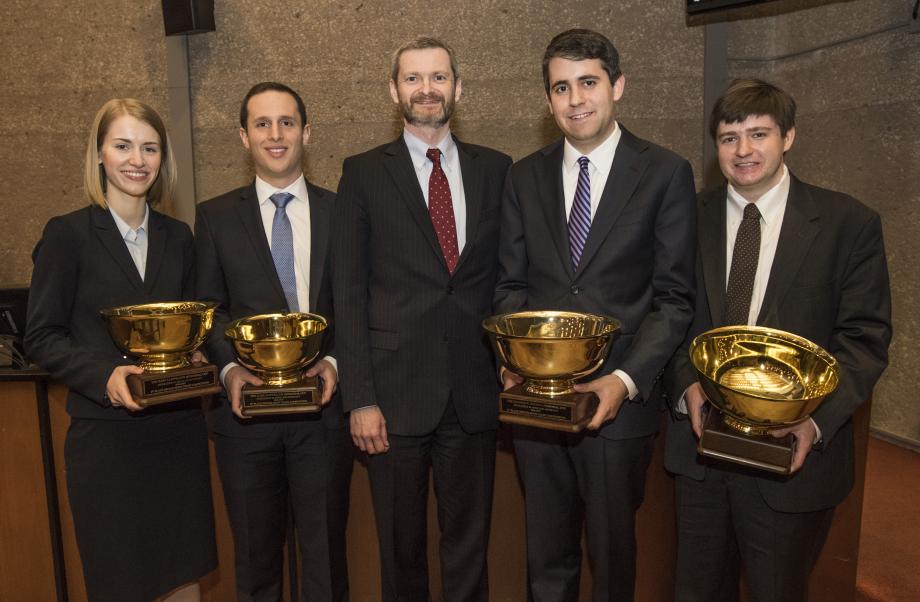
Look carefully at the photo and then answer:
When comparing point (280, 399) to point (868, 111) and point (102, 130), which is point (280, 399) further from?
→ point (868, 111)

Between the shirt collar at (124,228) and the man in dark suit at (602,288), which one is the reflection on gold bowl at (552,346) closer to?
the man in dark suit at (602,288)

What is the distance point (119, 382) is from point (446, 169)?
3.38 feet

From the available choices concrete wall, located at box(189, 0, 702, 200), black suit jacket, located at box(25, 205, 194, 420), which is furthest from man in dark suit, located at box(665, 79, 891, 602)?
concrete wall, located at box(189, 0, 702, 200)

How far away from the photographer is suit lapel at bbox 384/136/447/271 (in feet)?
6.02

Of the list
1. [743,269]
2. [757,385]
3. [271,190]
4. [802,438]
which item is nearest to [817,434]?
[802,438]

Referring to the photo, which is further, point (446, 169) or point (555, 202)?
point (446, 169)

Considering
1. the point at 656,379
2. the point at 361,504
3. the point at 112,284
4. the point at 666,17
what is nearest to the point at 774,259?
the point at 656,379

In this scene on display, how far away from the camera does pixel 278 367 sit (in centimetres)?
172

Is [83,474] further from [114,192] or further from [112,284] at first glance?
[114,192]

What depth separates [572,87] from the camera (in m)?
1.73

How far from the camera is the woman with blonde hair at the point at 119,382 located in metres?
1.77

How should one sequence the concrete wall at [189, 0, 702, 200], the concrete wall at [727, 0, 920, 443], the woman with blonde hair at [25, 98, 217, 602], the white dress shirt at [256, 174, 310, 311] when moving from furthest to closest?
1. the concrete wall at [189, 0, 702, 200]
2. the concrete wall at [727, 0, 920, 443]
3. the white dress shirt at [256, 174, 310, 311]
4. the woman with blonde hair at [25, 98, 217, 602]

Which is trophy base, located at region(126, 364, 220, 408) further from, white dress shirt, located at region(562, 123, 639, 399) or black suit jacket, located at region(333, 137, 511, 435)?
white dress shirt, located at region(562, 123, 639, 399)

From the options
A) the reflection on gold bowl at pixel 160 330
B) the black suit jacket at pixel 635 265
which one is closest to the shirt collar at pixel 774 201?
the black suit jacket at pixel 635 265
